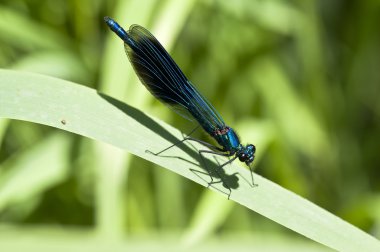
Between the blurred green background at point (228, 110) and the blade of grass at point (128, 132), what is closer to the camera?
the blade of grass at point (128, 132)

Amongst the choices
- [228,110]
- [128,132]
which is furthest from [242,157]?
[228,110]

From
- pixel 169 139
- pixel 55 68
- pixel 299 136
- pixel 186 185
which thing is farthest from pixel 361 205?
pixel 55 68

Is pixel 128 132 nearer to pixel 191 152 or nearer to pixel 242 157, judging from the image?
pixel 191 152

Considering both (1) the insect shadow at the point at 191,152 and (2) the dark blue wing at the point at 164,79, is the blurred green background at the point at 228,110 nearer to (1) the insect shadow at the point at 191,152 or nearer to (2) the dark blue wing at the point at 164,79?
(2) the dark blue wing at the point at 164,79

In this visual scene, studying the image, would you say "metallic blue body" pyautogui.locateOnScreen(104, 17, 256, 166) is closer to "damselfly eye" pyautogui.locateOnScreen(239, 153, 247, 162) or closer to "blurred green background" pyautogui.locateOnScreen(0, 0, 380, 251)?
"damselfly eye" pyautogui.locateOnScreen(239, 153, 247, 162)

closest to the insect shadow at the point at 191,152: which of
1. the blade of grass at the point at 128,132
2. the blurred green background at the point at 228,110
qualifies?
the blade of grass at the point at 128,132

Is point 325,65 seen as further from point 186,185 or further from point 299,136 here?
point 186,185

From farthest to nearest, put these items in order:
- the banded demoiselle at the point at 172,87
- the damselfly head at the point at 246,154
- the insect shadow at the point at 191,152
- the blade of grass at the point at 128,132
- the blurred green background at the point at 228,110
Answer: the blurred green background at the point at 228,110
the damselfly head at the point at 246,154
the banded demoiselle at the point at 172,87
the insect shadow at the point at 191,152
the blade of grass at the point at 128,132
